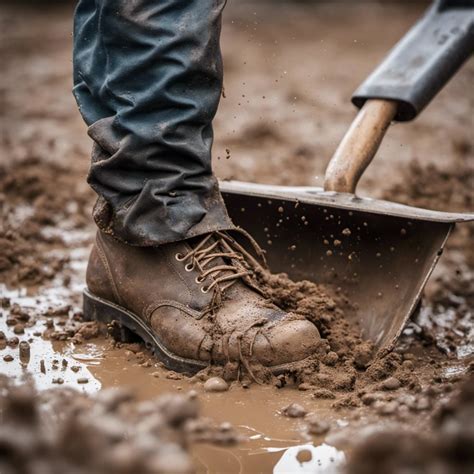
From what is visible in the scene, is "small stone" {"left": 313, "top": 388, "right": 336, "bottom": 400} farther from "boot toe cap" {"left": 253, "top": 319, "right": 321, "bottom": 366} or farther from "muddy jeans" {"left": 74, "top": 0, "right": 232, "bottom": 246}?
"muddy jeans" {"left": 74, "top": 0, "right": 232, "bottom": 246}

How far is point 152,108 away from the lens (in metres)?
1.99

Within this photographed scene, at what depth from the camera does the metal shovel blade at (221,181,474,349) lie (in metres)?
2.16

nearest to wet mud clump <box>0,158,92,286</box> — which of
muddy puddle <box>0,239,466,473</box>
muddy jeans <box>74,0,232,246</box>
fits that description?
muddy puddle <box>0,239,466,473</box>

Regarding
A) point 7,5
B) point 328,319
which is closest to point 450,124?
point 328,319

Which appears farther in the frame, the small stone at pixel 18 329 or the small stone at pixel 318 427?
the small stone at pixel 18 329

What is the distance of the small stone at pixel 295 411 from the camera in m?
1.78

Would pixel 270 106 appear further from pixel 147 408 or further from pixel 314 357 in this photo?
pixel 147 408

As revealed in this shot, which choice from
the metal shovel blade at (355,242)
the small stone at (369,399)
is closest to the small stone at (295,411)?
the small stone at (369,399)

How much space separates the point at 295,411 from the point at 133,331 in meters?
0.61

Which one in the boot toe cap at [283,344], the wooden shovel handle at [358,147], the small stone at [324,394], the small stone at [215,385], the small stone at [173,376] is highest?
the wooden shovel handle at [358,147]

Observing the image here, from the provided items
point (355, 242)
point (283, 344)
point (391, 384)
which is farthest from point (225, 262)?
point (391, 384)

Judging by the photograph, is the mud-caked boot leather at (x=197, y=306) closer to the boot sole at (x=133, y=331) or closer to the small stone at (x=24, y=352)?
the boot sole at (x=133, y=331)

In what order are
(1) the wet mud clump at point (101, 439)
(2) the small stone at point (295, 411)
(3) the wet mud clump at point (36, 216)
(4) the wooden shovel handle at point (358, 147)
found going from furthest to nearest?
(3) the wet mud clump at point (36, 216), (4) the wooden shovel handle at point (358, 147), (2) the small stone at point (295, 411), (1) the wet mud clump at point (101, 439)

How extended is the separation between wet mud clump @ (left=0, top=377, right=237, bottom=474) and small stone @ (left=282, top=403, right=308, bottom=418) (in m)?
0.48
